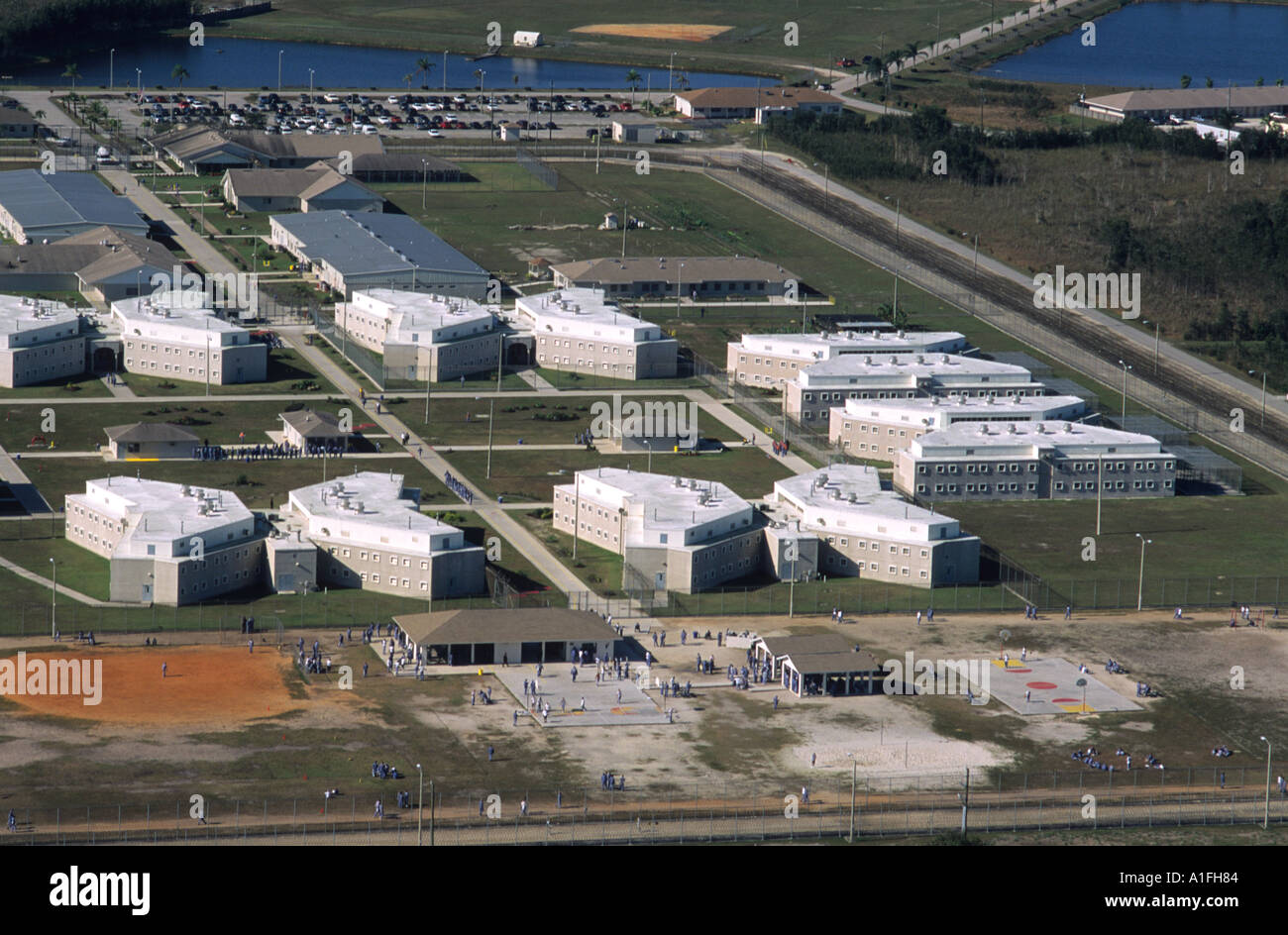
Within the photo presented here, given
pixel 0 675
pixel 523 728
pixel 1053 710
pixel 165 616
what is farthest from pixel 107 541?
pixel 1053 710

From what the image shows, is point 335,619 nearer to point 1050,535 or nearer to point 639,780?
point 639,780

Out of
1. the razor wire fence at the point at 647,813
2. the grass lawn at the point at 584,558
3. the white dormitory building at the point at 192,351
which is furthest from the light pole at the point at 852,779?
the white dormitory building at the point at 192,351

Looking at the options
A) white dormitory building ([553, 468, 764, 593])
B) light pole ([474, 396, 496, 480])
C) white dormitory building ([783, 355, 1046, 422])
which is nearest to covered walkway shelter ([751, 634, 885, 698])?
white dormitory building ([553, 468, 764, 593])

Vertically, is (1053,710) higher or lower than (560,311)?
lower

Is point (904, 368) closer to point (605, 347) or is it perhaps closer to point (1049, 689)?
point (605, 347)

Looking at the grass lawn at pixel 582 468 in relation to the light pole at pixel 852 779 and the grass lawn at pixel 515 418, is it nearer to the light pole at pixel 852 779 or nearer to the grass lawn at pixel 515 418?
the grass lawn at pixel 515 418

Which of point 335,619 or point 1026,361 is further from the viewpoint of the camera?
point 1026,361
